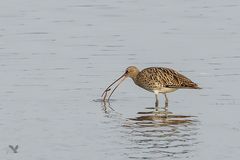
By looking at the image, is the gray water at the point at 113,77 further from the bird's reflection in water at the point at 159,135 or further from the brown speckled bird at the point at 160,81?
the brown speckled bird at the point at 160,81

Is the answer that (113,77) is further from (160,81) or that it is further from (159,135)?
(159,135)

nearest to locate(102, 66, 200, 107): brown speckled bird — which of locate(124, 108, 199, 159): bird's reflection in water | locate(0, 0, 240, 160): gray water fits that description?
locate(0, 0, 240, 160): gray water

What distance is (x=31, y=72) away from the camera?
879 inches

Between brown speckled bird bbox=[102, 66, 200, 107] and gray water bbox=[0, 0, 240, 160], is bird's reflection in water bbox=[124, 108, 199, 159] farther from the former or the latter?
brown speckled bird bbox=[102, 66, 200, 107]

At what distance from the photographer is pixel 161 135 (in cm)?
1576

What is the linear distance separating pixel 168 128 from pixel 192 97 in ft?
10.9

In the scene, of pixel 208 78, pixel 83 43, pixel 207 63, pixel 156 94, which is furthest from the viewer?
pixel 83 43

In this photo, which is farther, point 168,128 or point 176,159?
point 168,128

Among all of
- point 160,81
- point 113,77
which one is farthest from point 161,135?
point 113,77

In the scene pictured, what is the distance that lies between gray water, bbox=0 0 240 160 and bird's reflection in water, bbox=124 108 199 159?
2cm

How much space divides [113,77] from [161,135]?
596cm

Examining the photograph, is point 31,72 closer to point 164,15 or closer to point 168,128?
point 168,128

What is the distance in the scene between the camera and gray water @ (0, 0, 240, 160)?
49.3 ft

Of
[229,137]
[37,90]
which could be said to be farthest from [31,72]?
[229,137]
